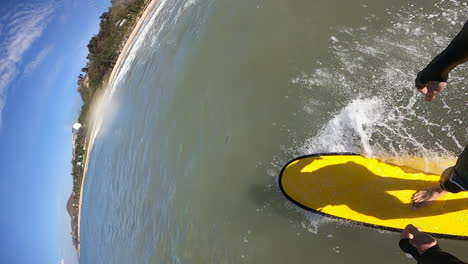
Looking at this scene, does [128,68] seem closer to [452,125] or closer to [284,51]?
[284,51]

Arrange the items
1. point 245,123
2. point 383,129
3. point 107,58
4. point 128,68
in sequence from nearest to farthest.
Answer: point 383,129
point 245,123
point 128,68
point 107,58

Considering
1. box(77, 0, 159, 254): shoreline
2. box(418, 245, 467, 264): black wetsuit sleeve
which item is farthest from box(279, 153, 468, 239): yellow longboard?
box(77, 0, 159, 254): shoreline

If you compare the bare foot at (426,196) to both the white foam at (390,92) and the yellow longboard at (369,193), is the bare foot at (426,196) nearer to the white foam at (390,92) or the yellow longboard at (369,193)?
the yellow longboard at (369,193)

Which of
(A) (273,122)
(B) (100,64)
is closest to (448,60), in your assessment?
(A) (273,122)

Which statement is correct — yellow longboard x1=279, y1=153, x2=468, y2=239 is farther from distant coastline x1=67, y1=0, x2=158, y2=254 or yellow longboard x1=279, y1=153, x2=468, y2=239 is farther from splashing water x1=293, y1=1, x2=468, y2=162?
distant coastline x1=67, y1=0, x2=158, y2=254

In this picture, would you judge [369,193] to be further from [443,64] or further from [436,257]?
[443,64]

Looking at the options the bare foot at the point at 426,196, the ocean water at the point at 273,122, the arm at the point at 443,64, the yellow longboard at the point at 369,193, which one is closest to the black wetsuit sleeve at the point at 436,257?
the arm at the point at 443,64

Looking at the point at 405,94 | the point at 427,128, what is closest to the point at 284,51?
the point at 405,94
